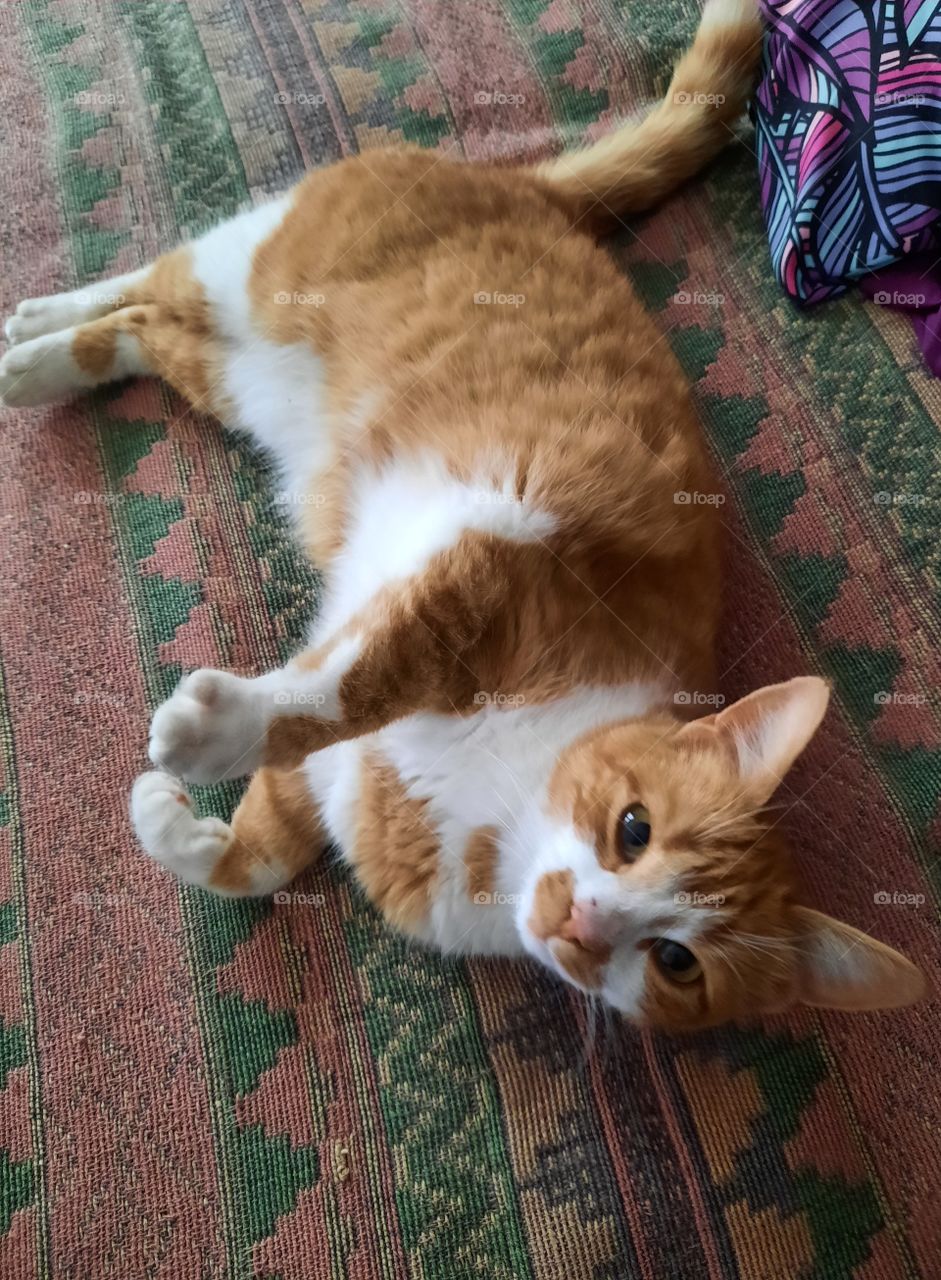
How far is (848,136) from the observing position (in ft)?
5.14

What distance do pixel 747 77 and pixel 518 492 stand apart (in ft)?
3.81

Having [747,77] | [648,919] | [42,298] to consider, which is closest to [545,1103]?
[648,919]

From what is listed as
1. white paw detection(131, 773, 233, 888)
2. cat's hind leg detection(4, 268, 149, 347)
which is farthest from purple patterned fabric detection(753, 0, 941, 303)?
white paw detection(131, 773, 233, 888)

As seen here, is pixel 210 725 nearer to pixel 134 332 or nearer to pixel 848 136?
pixel 134 332

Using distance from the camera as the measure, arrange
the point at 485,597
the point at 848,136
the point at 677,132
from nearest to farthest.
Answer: the point at 485,597 < the point at 848,136 < the point at 677,132

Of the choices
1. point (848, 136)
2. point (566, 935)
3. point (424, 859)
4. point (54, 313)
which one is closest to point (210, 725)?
point (424, 859)

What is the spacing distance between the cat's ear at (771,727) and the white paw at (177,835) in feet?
2.39

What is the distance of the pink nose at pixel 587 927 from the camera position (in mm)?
1076

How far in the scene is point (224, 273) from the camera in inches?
64.9

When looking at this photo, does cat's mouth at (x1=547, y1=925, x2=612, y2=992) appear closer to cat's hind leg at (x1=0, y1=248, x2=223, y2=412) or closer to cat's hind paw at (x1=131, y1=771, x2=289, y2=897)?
cat's hind paw at (x1=131, y1=771, x2=289, y2=897)

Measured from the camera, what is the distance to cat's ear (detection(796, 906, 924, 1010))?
1.03 m

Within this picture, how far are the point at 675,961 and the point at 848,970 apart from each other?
0.69ft

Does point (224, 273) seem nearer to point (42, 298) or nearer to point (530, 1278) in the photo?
point (42, 298)

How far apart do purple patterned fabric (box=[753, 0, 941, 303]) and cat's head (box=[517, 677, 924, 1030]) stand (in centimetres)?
102
